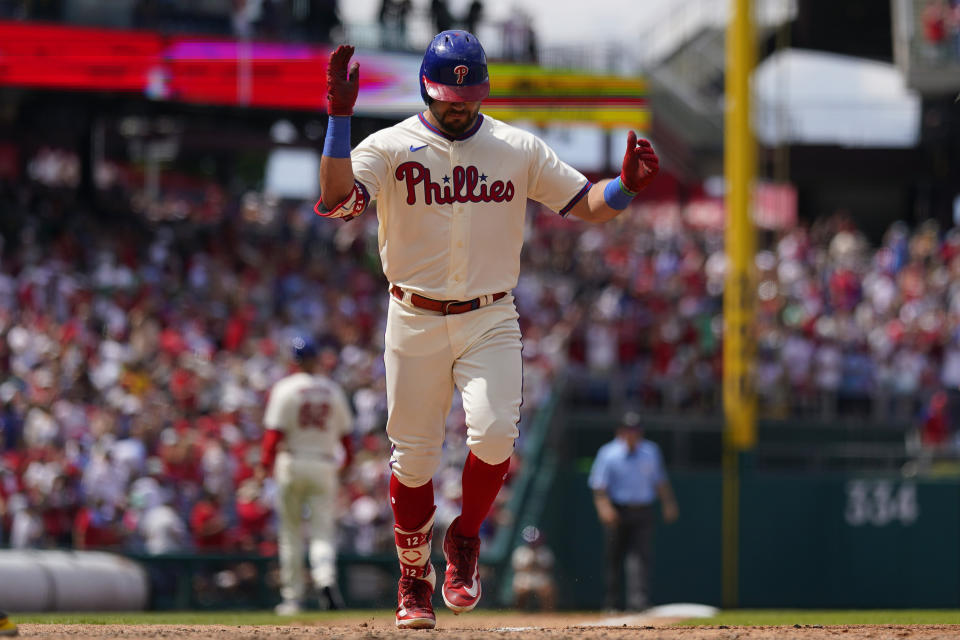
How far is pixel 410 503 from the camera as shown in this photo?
663 cm

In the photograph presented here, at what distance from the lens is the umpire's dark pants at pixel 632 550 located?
13875 millimetres

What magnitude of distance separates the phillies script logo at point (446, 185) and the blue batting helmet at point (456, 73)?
11.5 inches

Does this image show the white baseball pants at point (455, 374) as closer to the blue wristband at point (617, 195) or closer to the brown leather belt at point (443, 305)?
the brown leather belt at point (443, 305)

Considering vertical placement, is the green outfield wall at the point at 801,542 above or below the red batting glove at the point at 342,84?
below

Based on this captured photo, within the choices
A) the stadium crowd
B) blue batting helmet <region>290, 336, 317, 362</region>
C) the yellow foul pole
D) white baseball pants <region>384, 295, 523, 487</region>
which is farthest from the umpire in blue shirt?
white baseball pants <region>384, 295, 523, 487</region>

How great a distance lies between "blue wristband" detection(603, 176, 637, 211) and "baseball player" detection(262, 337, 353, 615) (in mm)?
5262

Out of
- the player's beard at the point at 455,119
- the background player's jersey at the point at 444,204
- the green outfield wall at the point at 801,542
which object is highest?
the player's beard at the point at 455,119

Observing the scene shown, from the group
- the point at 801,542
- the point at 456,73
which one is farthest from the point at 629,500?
the point at 456,73

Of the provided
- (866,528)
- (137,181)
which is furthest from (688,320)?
(137,181)

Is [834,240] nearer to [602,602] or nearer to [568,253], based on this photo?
[568,253]

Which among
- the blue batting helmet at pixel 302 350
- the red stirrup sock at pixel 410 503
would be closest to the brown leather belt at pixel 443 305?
the red stirrup sock at pixel 410 503

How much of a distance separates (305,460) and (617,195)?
5.62 m

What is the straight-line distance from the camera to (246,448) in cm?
1497

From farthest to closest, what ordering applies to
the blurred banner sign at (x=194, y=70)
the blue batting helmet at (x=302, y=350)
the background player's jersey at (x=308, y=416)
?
the blurred banner sign at (x=194, y=70), the blue batting helmet at (x=302, y=350), the background player's jersey at (x=308, y=416)
